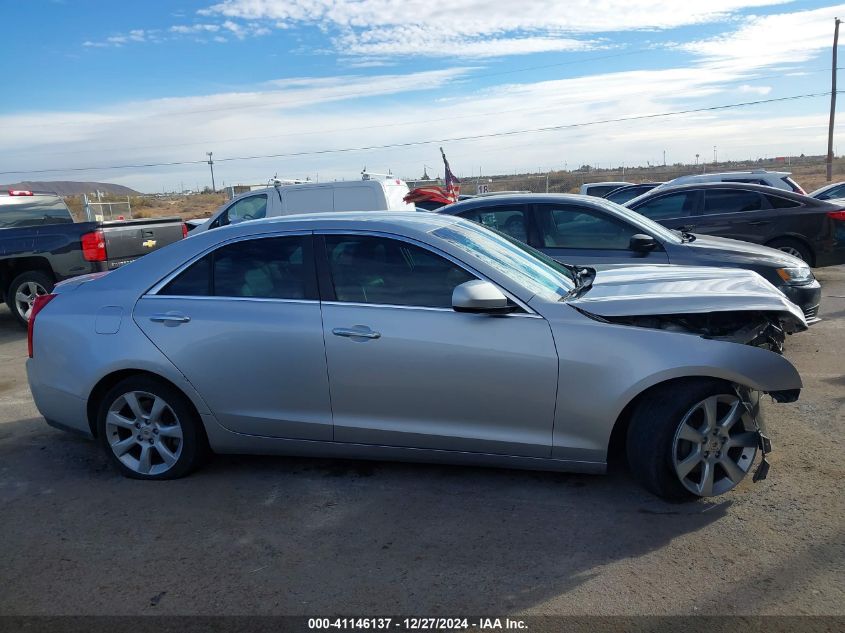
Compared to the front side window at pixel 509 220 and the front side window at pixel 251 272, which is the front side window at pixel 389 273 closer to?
the front side window at pixel 251 272

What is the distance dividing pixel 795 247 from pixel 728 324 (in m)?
7.29

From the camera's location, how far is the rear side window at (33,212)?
36.2 ft

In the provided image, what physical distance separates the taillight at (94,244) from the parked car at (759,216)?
7419 millimetres

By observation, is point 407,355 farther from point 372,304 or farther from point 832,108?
point 832,108

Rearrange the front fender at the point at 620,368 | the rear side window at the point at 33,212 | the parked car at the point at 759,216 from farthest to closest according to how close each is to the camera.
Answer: the rear side window at the point at 33,212 < the parked car at the point at 759,216 < the front fender at the point at 620,368

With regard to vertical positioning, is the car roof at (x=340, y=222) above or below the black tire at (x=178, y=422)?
above

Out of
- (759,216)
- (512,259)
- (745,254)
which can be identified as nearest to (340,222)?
(512,259)

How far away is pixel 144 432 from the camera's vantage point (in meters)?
4.56

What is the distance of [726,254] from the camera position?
24.0 feet

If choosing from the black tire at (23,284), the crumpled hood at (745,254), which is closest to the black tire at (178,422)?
the crumpled hood at (745,254)

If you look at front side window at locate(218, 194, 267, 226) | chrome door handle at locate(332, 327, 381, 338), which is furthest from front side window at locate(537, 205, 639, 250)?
front side window at locate(218, 194, 267, 226)

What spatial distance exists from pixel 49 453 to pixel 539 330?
11.9 ft

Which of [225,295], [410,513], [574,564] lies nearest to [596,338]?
[574,564]

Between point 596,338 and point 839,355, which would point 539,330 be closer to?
point 596,338
